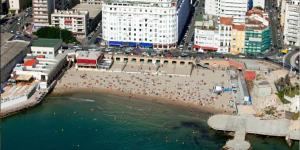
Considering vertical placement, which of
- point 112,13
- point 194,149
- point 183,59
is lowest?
point 194,149

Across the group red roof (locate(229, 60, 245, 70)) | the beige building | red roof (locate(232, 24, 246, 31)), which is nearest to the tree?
the beige building

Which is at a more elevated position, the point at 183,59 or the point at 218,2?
the point at 218,2

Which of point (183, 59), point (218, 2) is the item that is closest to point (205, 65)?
point (183, 59)

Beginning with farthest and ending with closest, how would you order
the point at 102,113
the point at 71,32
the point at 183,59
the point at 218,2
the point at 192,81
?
the point at 218,2 < the point at 71,32 < the point at 183,59 < the point at 192,81 < the point at 102,113

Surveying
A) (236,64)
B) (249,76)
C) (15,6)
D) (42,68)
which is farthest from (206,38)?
(15,6)

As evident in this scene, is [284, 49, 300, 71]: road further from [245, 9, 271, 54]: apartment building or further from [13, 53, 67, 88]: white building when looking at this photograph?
[13, 53, 67, 88]: white building

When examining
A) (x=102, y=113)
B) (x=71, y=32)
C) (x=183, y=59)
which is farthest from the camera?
(x=71, y=32)

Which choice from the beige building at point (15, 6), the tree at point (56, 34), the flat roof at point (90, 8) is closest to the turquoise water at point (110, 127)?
the tree at point (56, 34)

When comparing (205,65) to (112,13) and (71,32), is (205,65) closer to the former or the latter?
(112,13)

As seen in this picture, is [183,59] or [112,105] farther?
[183,59]
